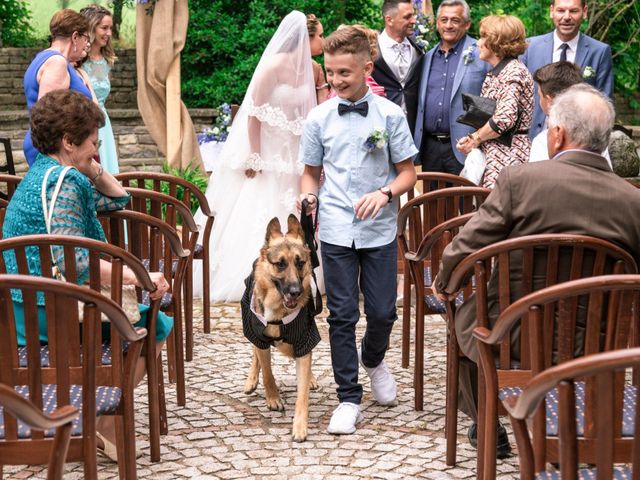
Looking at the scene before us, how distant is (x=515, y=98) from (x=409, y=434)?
266 cm

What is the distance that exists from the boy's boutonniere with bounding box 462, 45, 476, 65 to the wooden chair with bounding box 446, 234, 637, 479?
3.91 m

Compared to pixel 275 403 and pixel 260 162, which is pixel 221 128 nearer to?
pixel 260 162

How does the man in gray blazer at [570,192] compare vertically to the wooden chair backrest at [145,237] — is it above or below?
above

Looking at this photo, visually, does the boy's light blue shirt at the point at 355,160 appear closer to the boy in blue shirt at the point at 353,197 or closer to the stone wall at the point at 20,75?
the boy in blue shirt at the point at 353,197

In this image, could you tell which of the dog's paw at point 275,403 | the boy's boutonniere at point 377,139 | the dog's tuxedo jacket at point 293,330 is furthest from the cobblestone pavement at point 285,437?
the boy's boutonniere at point 377,139

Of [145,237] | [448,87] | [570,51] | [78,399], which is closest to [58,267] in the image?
[78,399]

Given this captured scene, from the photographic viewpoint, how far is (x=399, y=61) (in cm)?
835

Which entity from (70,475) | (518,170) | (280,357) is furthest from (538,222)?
(280,357)

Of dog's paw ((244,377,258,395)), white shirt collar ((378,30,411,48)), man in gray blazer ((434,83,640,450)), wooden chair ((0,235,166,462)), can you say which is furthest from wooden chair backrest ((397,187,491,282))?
white shirt collar ((378,30,411,48))

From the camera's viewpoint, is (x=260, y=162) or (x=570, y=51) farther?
(x=260, y=162)

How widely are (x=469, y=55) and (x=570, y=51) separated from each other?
2.35 ft

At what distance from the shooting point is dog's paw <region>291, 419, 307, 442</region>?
5.18 metres

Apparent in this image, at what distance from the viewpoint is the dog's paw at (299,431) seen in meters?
5.18

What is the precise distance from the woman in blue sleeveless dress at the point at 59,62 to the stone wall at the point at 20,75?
639 centimetres
